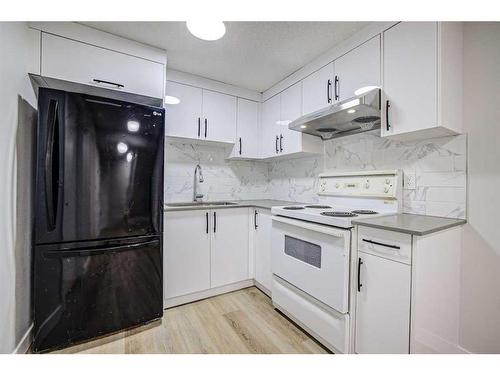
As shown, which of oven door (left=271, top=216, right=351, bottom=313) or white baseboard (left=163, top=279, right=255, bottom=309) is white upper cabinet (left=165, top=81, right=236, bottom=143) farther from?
white baseboard (left=163, top=279, right=255, bottom=309)

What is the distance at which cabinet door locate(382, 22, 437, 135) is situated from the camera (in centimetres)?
123

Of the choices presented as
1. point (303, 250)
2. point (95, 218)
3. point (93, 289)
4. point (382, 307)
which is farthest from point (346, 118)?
point (93, 289)

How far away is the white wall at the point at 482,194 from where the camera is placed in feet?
4.09

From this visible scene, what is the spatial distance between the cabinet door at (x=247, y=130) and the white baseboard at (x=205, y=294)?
1.37 meters

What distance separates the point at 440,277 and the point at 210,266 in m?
1.67

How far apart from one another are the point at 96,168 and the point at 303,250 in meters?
1.48

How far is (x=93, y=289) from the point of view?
144cm

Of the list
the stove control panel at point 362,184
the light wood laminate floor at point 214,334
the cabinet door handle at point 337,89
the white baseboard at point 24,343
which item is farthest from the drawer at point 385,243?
Answer: the white baseboard at point 24,343

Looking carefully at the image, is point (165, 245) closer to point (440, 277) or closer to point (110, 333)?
point (110, 333)

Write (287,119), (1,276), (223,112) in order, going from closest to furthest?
(1,276) < (287,119) < (223,112)

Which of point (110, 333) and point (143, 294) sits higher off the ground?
point (143, 294)

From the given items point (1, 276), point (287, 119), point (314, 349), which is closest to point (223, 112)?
point (287, 119)

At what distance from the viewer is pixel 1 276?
115 cm

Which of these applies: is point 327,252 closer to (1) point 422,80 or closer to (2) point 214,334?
(2) point 214,334
